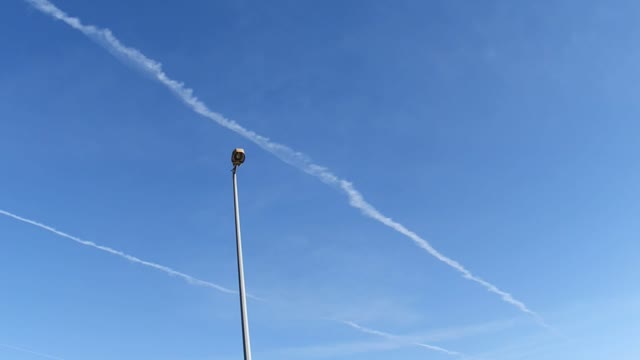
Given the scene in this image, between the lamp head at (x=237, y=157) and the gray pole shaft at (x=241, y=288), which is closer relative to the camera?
the gray pole shaft at (x=241, y=288)

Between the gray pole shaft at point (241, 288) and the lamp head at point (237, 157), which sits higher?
the lamp head at point (237, 157)

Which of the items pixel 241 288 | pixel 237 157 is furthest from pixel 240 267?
pixel 237 157

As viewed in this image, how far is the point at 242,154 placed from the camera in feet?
77.2

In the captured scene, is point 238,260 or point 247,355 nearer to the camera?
point 247,355

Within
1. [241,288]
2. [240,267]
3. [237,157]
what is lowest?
[241,288]

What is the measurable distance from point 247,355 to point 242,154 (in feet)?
23.7

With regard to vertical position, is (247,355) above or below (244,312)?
below

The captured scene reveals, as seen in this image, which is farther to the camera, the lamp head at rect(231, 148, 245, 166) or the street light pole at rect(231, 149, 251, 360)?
the lamp head at rect(231, 148, 245, 166)

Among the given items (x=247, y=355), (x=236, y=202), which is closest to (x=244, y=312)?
(x=247, y=355)

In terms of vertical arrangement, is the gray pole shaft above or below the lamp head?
below

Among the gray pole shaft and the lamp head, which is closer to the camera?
the gray pole shaft

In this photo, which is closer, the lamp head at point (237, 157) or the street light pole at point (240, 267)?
the street light pole at point (240, 267)

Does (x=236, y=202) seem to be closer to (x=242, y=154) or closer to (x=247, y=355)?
(x=242, y=154)

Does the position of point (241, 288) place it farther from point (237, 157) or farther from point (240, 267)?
point (237, 157)
